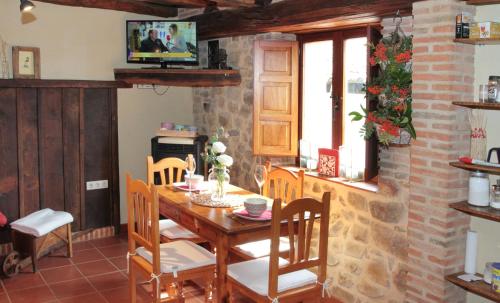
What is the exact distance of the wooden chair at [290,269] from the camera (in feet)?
10.6

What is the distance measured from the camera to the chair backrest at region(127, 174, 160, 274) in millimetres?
3578

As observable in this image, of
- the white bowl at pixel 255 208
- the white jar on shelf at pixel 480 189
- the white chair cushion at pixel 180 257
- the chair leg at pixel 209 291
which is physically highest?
the white jar on shelf at pixel 480 189

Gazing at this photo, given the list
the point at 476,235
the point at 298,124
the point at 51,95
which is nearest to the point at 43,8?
the point at 51,95

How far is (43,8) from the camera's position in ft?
18.1

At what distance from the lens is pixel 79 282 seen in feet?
15.7

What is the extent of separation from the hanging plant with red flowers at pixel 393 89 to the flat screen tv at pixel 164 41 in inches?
97.1

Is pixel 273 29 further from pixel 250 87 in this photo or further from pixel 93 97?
pixel 93 97

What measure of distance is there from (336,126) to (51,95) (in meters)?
2.98

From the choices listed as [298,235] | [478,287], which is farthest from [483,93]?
[298,235]

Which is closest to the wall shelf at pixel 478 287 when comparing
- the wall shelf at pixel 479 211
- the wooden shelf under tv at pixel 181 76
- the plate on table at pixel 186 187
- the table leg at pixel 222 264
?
the wall shelf at pixel 479 211

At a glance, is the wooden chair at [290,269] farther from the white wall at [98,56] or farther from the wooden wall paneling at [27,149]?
the white wall at [98,56]

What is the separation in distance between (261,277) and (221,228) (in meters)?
0.41

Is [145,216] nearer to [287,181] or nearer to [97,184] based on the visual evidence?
[287,181]

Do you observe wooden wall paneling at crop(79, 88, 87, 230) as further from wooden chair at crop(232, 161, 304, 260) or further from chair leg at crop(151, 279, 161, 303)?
chair leg at crop(151, 279, 161, 303)
